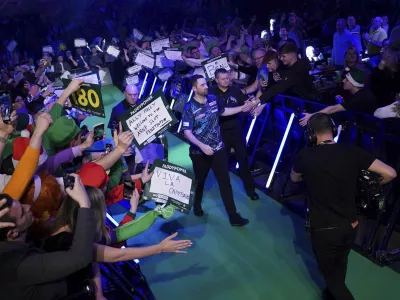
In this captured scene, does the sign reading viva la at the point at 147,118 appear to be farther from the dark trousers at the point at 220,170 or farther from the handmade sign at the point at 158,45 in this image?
the handmade sign at the point at 158,45

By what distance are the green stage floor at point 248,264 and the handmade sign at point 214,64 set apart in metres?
2.45

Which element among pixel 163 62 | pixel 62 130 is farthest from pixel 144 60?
pixel 62 130

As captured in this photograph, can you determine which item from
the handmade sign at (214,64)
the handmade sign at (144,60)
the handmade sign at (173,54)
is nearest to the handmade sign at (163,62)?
the handmade sign at (144,60)

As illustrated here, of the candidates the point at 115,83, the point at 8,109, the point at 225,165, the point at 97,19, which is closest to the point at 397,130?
the point at 225,165

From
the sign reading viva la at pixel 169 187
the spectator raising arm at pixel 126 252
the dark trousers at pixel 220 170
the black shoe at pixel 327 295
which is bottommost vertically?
the black shoe at pixel 327 295

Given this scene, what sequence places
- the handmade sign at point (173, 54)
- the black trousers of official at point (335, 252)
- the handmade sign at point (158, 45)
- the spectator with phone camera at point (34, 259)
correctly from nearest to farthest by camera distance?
the spectator with phone camera at point (34, 259)
the black trousers of official at point (335, 252)
the handmade sign at point (173, 54)
the handmade sign at point (158, 45)

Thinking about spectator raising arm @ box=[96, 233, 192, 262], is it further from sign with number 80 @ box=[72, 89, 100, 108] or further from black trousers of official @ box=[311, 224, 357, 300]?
sign with number 80 @ box=[72, 89, 100, 108]

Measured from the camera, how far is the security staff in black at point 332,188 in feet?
11.1

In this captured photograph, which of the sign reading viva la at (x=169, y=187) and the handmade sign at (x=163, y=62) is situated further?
the handmade sign at (x=163, y=62)

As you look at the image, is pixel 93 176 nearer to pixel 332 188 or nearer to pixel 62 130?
pixel 62 130

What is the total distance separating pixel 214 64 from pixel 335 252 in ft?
14.9

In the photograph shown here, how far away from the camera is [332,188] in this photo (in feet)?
11.3

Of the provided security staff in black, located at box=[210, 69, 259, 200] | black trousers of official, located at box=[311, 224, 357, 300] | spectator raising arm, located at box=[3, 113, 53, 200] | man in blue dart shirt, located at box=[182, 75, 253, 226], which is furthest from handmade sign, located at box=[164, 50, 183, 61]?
black trousers of official, located at box=[311, 224, 357, 300]

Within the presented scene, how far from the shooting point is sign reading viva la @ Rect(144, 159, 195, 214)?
4160 mm
